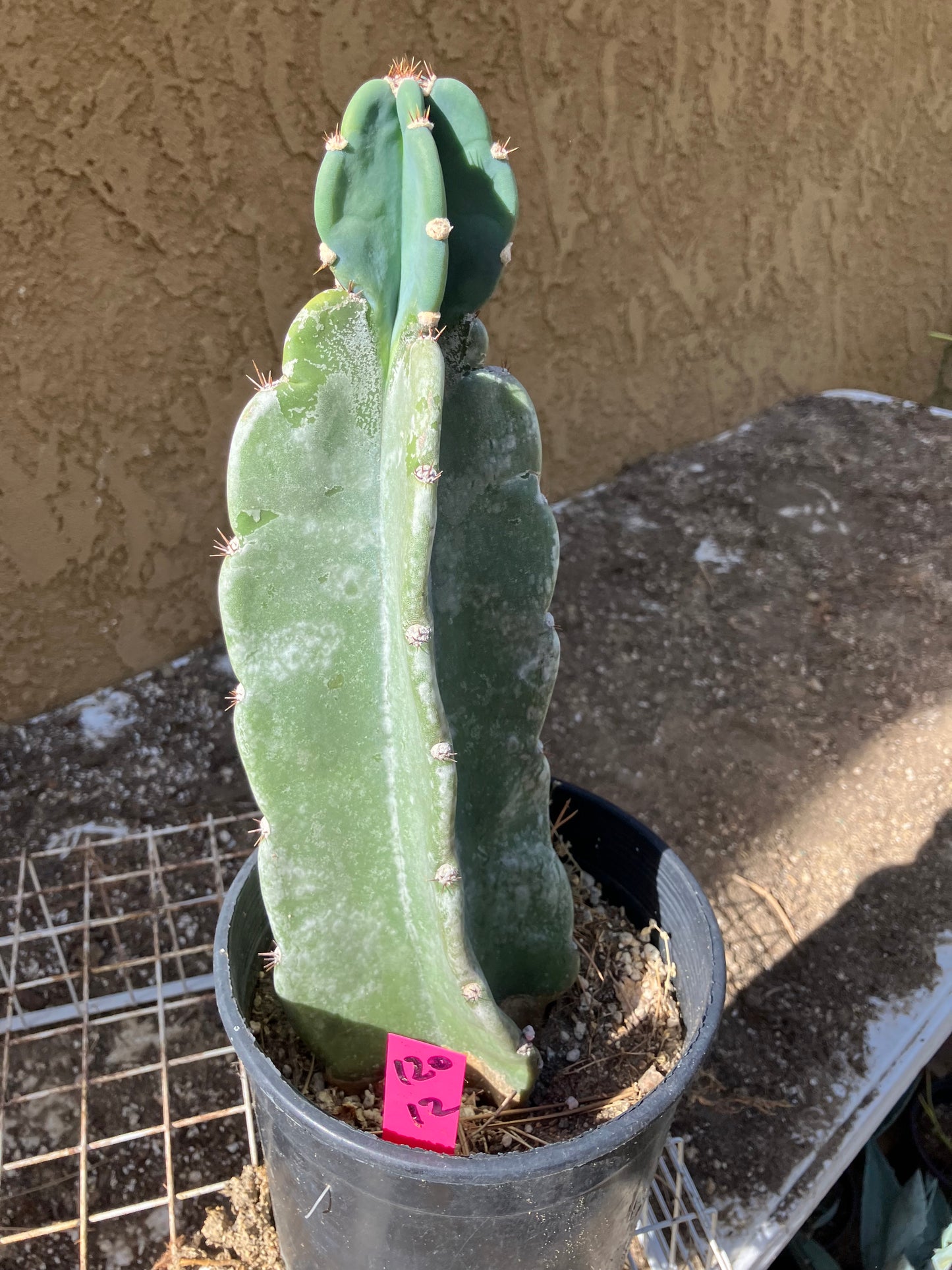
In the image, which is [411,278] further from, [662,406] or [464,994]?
[662,406]

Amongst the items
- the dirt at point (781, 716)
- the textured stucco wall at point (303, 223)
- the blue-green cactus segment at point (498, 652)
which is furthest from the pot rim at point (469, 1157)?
the textured stucco wall at point (303, 223)

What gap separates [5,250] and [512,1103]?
1.50 metres

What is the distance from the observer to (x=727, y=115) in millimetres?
2438

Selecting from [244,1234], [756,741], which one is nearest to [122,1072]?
[244,1234]

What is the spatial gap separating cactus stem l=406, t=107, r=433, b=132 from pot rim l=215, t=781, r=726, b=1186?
2.33 ft

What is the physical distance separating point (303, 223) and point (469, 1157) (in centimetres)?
169

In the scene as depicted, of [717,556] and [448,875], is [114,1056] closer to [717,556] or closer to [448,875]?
[448,875]

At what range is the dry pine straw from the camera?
33.1 inches

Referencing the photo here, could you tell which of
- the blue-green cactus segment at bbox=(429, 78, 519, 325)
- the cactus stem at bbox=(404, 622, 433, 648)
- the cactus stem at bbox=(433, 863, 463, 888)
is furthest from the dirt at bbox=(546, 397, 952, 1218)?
the blue-green cactus segment at bbox=(429, 78, 519, 325)

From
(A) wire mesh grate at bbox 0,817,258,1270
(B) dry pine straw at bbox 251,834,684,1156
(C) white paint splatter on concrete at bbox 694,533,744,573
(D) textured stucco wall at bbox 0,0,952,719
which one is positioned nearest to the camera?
(B) dry pine straw at bbox 251,834,684,1156

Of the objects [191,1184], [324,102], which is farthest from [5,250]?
[191,1184]

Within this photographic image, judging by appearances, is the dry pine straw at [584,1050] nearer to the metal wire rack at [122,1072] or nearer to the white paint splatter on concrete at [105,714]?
the metal wire rack at [122,1072]

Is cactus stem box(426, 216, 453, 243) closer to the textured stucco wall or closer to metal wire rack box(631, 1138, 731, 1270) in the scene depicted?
metal wire rack box(631, 1138, 731, 1270)

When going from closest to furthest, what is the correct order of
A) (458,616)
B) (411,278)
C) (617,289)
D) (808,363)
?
1. (411,278)
2. (458,616)
3. (617,289)
4. (808,363)
